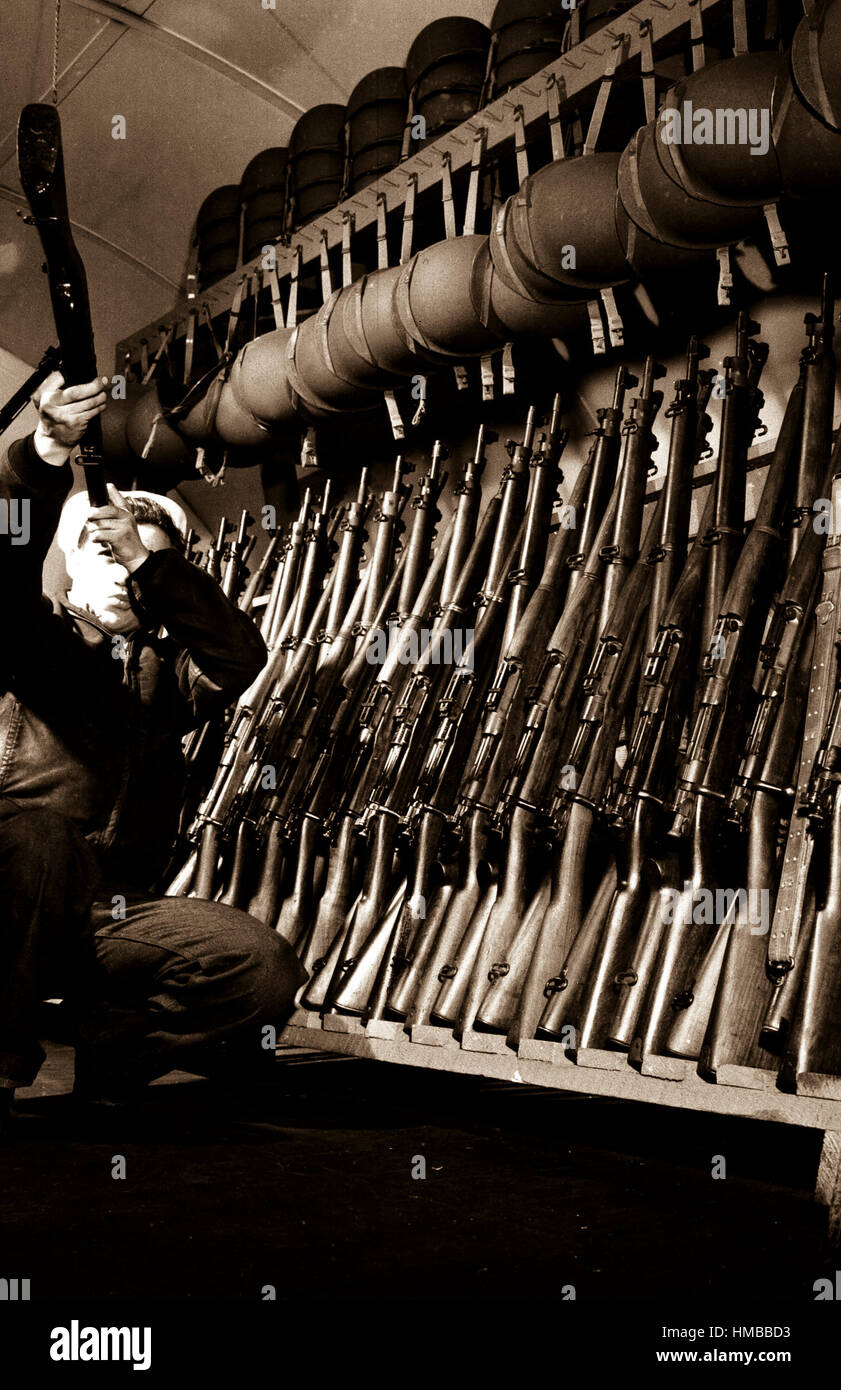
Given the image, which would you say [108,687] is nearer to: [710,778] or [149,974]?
[149,974]

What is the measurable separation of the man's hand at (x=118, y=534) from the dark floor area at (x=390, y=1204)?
1461 mm

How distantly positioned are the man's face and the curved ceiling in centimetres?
339

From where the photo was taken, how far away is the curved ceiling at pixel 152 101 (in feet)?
18.8

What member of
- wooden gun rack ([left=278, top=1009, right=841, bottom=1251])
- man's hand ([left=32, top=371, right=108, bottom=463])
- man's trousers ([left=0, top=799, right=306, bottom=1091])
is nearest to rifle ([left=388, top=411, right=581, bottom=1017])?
wooden gun rack ([left=278, top=1009, right=841, bottom=1251])

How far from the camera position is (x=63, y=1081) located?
358 centimetres

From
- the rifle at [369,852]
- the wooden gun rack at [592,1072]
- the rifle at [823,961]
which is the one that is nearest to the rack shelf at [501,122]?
the rifle at [369,852]

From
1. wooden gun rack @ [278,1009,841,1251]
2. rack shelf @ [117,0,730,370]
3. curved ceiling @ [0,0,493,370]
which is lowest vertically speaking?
wooden gun rack @ [278,1009,841,1251]

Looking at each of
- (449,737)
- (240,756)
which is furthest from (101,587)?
(240,756)

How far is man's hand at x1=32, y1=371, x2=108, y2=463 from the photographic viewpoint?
8.86 feet

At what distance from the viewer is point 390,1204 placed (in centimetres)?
215

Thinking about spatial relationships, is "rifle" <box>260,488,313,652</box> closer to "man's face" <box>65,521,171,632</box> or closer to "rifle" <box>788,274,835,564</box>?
"man's face" <box>65,521,171,632</box>

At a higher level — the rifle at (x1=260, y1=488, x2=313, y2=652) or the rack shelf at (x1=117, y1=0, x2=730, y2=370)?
the rack shelf at (x1=117, y1=0, x2=730, y2=370)
